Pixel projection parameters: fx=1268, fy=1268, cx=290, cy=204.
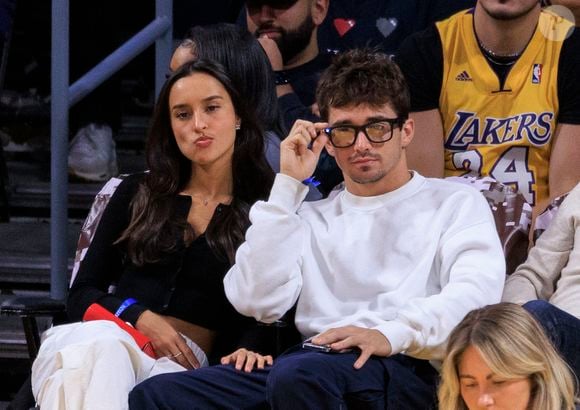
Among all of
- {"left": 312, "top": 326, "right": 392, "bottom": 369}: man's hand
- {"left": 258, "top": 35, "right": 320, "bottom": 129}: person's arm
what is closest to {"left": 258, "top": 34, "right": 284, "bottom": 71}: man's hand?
{"left": 258, "top": 35, "right": 320, "bottom": 129}: person's arm

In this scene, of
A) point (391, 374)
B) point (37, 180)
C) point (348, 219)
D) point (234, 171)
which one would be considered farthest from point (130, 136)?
point (391, 374)

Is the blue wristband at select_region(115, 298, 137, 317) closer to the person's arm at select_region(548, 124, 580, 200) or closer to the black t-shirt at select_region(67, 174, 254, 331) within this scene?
the black t-shirt at select_region(67, 174, 254, 331)

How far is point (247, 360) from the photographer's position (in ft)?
9.33

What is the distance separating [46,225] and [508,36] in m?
1.92

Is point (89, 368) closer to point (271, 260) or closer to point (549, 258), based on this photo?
point (271, 260)

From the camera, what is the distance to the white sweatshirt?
2.85 m

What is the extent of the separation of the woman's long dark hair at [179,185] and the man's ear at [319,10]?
2.63ft

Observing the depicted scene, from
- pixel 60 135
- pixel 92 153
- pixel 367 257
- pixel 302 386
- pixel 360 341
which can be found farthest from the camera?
pixel 92 153

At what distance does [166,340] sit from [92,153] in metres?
1.58

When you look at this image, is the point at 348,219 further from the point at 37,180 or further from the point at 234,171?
the point at 37,180

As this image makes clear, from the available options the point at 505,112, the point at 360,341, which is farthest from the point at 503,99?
the point at 360,341

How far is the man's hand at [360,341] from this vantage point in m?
2.67

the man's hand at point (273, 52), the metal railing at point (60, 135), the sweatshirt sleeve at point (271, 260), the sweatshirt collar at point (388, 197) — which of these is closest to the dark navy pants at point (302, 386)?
the sweatshirt sleeve at point (271, 260)

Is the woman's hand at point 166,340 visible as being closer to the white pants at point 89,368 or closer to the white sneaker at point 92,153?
the white pants at point 89,368
